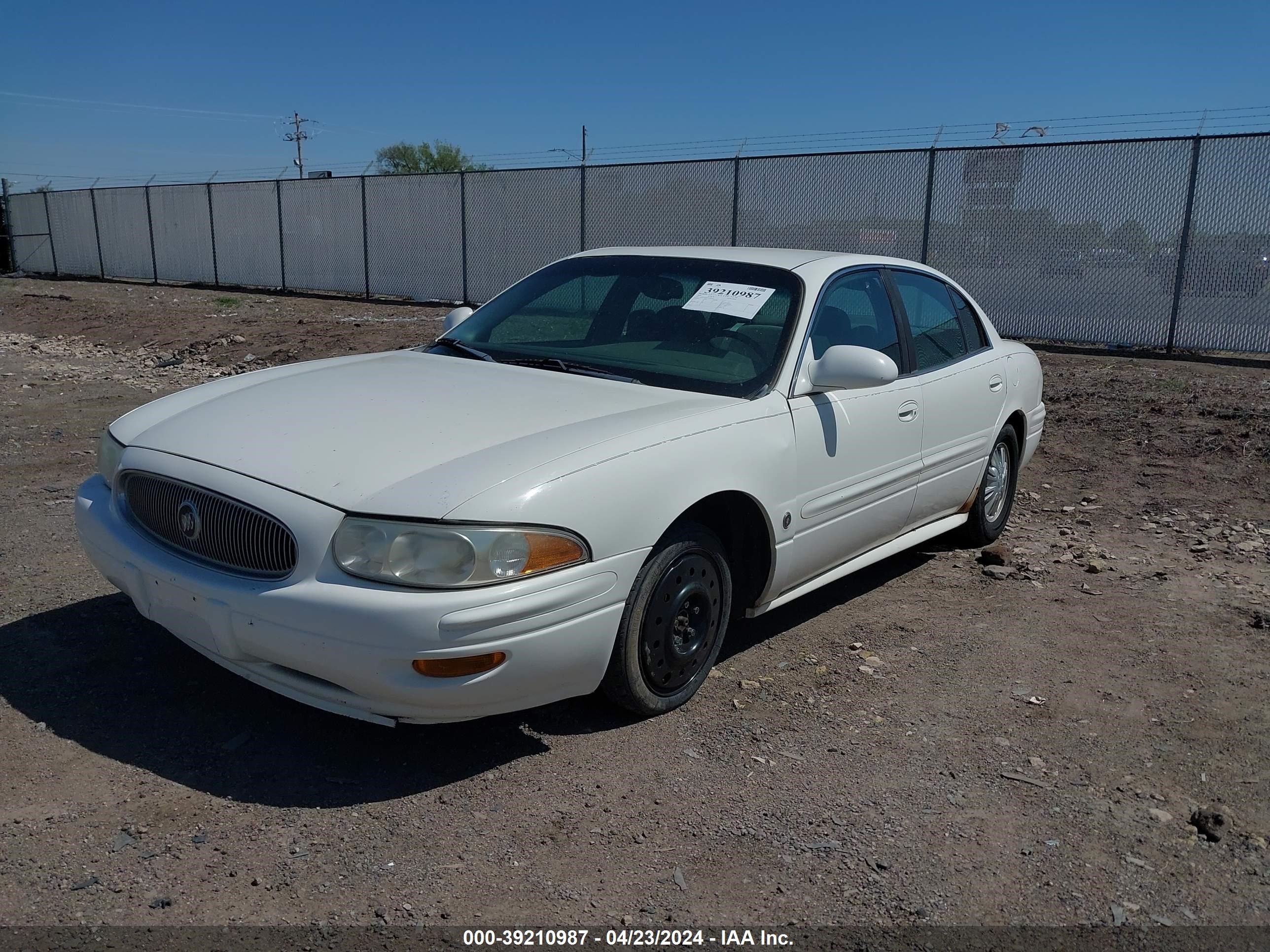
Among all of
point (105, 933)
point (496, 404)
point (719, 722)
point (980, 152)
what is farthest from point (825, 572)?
point (980, 152)

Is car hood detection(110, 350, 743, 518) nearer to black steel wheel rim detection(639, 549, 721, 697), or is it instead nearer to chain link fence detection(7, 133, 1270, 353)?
black steel wheel rim detection(639, 549, 721, 697)

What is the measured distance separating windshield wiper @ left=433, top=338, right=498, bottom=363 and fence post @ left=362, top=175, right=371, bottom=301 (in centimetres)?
1725

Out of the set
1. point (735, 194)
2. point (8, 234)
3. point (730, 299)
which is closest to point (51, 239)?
point (8, 234)

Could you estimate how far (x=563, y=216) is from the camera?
718 inches

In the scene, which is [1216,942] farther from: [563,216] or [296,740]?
[563,216]

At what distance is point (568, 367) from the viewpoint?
4.27 metres

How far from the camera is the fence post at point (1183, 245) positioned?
40.4 feet

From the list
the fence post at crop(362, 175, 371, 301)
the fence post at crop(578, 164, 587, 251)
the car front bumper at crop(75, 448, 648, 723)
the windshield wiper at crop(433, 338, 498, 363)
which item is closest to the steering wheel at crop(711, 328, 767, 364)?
the windshield wiper at crop(433, 338, 498, 363)

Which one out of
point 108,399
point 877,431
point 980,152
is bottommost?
point 108,399

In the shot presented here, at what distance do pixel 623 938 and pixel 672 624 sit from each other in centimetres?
119

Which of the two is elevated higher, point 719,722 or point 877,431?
point 877,431

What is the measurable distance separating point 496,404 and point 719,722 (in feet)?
4.39

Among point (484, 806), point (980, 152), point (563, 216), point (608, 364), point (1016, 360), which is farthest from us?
point (563, 216)

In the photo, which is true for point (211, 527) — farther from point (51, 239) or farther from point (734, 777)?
point (51, 239)
